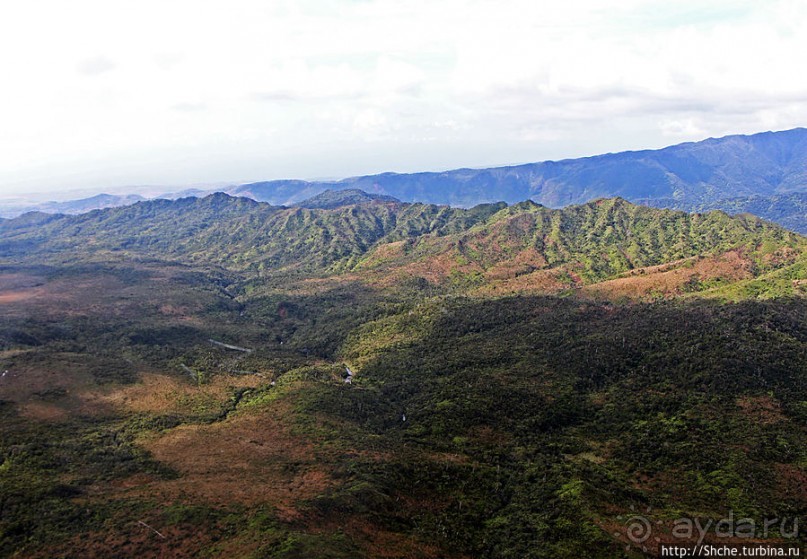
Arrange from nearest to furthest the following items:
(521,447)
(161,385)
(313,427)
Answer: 1. (521,447)
2. (313,427)
3. (161,385)

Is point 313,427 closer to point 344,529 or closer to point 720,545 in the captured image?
point 344,529

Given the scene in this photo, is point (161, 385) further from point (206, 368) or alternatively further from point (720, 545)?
point (720, 545)

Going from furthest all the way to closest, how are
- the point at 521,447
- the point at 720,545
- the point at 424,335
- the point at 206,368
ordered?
the point at 424,335, the point at 206,368, the point at 521,447, the point at 720,545

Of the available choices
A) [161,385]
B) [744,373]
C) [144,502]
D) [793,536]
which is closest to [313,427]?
[144,502]

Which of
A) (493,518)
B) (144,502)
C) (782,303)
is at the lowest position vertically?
(493,518)

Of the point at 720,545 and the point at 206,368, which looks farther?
the point at 206,368

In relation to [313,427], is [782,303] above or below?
above

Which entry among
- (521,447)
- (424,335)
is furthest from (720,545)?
(424,335)

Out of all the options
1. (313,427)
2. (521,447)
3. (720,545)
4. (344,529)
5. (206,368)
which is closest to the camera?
(720,545)

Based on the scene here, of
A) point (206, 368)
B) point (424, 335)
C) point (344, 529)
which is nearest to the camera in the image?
point (344, 529)
